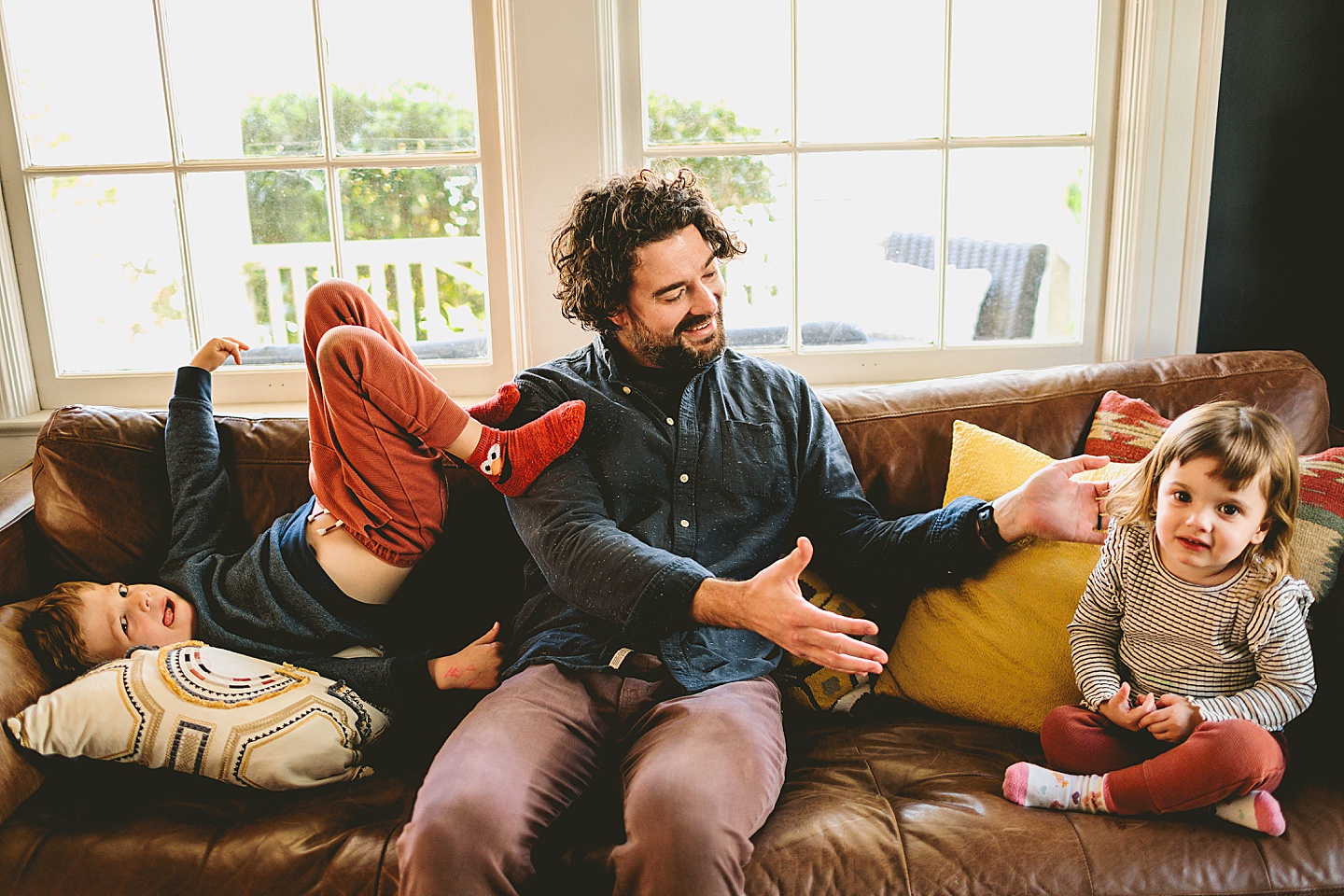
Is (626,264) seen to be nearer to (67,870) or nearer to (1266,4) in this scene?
(67,870)

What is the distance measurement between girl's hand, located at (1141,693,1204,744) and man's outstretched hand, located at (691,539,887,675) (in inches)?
17.1

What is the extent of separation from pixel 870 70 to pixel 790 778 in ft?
4.95

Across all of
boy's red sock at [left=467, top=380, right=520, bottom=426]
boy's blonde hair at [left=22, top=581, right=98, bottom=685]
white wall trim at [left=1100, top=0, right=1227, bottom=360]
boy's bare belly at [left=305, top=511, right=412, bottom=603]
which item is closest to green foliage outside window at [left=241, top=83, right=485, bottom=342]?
boy's red sock at [left=467, top=380, right=520, bottom=426]

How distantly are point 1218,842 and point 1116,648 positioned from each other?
31cm

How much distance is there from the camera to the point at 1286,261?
2.19 m

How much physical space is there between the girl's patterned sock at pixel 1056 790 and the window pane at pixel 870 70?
1.40 metres

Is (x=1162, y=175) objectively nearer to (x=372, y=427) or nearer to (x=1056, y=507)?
(x=1056, y=507)

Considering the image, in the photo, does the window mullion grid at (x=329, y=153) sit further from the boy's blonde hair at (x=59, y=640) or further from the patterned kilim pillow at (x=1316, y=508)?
the patterned kilim pillow at (x=1316, y=508)

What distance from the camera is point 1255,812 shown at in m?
1.27

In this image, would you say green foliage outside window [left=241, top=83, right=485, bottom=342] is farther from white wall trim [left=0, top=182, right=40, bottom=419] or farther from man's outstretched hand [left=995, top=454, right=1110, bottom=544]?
man's outstretched hand [left=995, top=454, right=1110, bottom=544]

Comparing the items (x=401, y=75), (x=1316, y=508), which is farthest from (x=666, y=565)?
(x=401, y=75)

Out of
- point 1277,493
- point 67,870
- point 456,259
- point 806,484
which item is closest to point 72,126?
point 456,259

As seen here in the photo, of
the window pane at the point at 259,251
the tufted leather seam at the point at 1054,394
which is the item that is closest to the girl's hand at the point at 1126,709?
the tufted leather seam at the point at 1054,394

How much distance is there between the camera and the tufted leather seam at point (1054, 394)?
1.84 metres
